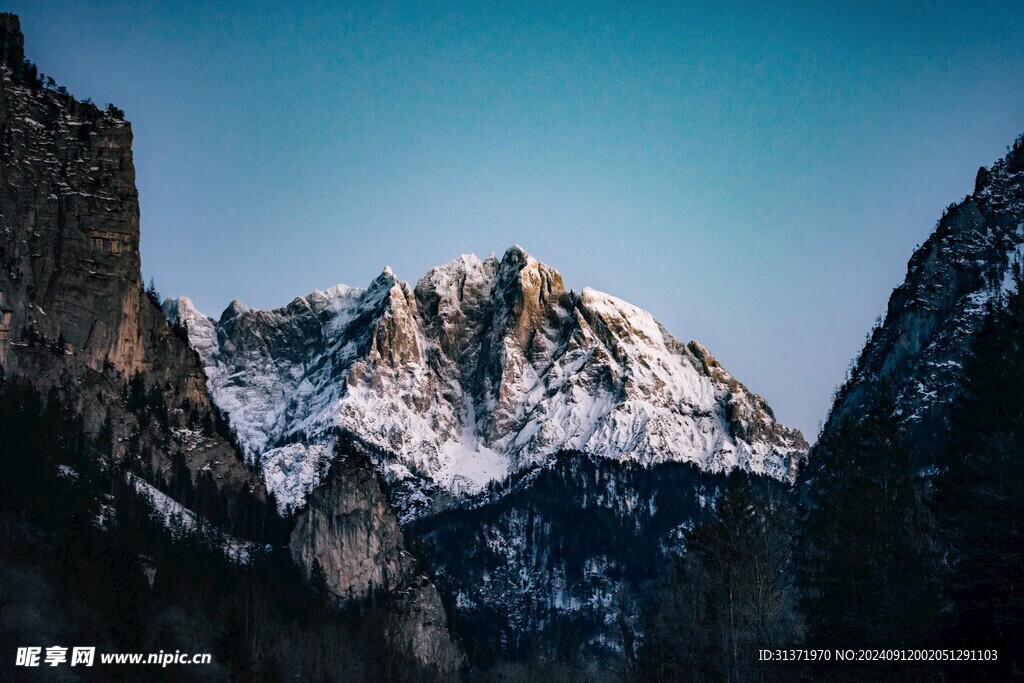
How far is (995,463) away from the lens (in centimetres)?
4569

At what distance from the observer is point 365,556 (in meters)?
176

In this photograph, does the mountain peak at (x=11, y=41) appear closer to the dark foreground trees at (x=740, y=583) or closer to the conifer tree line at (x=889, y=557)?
the conifer tree line at (x=889, y=557)

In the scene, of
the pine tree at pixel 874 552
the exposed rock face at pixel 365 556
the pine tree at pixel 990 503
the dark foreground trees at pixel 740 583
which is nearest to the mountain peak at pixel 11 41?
the exposed rock face at pixel 365 556

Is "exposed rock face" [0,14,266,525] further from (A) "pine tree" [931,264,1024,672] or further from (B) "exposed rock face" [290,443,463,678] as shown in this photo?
(A) "pine tree" [931,264,1024,672]

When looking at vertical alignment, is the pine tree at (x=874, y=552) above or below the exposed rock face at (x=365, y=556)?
below

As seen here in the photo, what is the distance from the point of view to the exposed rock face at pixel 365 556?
170m

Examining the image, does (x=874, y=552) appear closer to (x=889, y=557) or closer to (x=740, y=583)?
(x=889, y=557)

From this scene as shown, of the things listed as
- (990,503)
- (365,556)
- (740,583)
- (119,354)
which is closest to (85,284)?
(119,354)

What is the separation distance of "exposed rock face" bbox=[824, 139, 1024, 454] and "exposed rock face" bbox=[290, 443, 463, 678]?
6441 cm

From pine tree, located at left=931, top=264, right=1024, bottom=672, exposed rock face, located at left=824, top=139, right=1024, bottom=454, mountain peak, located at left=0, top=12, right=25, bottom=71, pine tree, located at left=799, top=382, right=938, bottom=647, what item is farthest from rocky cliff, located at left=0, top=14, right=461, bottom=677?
pine tree, located at left=931, top=264, right=1024, bottom=672

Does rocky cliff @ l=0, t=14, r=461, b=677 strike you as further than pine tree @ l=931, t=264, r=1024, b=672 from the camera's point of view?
Yes

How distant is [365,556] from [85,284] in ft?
188

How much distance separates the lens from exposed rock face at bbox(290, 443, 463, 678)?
170 meters

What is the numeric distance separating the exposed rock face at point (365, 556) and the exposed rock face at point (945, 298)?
64.4 meters
